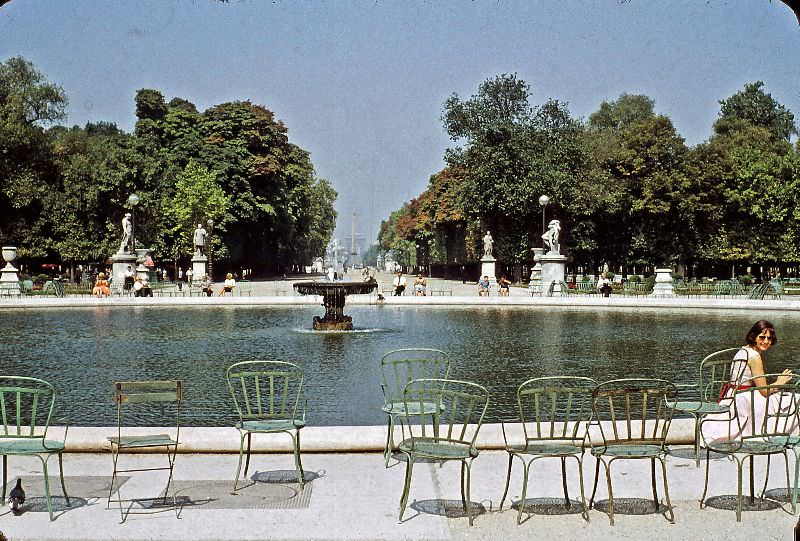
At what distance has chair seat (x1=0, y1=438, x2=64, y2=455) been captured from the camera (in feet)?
23.2

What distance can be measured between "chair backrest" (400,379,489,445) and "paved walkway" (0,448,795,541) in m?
0.54

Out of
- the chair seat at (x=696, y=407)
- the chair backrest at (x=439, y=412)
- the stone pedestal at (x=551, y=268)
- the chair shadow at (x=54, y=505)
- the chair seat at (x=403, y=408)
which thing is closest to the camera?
the chair shadow at (x=54, y=505)

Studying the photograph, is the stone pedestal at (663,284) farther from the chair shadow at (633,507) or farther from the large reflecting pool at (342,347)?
the chair shadow at (633,507)

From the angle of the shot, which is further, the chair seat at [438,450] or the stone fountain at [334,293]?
the stone fountain at [334,293]

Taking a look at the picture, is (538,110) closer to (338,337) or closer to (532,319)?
(532,319)

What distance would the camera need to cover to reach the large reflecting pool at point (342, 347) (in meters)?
13.9

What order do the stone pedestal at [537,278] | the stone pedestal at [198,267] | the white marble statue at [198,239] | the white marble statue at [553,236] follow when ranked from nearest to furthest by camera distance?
the white marble statue at [553,236]
the stone pedestal at [537,278]
the white marble statue at [198,239]
the stone pedestal at [198,267]

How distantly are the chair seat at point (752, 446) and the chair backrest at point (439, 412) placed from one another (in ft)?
6.35

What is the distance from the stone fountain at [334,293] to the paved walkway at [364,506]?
1663 cm

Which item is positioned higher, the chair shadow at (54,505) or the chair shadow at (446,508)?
the chair shadow at (446,508)

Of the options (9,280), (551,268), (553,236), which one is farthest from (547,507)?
(9,280)

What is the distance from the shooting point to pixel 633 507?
24.1 feet


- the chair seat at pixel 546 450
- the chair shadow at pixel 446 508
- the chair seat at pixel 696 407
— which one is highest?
the chair seat at pixel 696 407

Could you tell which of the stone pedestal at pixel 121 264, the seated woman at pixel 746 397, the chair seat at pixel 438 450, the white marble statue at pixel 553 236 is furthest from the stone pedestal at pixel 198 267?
the chair seat at pixel 438 450
